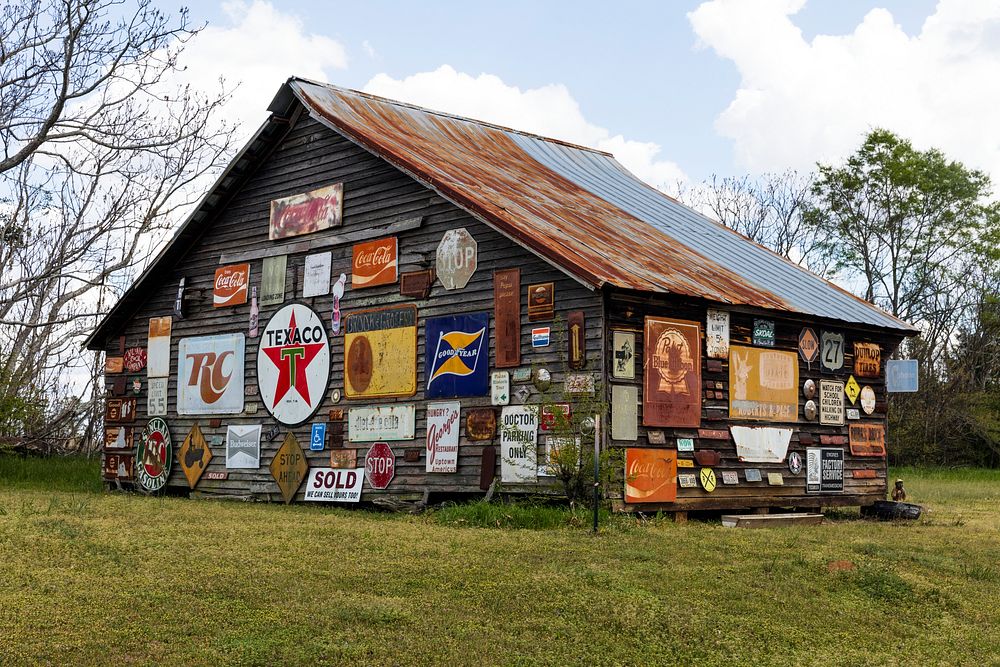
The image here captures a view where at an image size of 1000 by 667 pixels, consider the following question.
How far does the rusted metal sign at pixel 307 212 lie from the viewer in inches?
779

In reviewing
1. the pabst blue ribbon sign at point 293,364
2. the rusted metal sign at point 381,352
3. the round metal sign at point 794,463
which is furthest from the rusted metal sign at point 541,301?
the round metal sign at point 794,463

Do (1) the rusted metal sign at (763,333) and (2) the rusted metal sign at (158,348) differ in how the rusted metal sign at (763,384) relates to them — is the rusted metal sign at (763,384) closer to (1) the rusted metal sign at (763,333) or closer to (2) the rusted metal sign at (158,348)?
(1) the rusted metal sign at (763,333)

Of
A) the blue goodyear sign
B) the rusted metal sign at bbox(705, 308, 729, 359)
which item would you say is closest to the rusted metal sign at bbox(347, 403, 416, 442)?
the blue goodyear sign

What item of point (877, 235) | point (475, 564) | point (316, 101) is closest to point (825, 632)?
point (475, 564)

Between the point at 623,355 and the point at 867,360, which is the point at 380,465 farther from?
the point at 867,360

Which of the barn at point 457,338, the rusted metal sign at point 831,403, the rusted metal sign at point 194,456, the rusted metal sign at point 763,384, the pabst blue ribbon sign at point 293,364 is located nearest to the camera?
the barn at point 457,338

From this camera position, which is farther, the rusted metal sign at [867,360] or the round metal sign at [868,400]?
the round metal sign at [868,400]

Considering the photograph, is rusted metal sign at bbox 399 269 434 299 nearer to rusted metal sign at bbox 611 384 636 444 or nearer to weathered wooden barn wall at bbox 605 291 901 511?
weathered wooden barn wall at bbox 605 291 901 511

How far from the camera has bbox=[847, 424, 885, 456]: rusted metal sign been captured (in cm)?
2008

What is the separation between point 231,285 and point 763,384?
31.9 feet

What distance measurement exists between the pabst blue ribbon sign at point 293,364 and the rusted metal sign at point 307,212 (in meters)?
1.39

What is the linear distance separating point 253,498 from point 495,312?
6322mm

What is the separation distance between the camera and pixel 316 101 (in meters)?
20.1

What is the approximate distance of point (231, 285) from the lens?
70.3 feet
